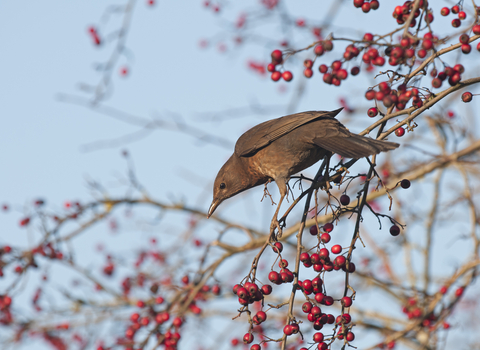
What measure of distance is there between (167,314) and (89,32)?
3.07 meters

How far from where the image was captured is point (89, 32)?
5.13 meters

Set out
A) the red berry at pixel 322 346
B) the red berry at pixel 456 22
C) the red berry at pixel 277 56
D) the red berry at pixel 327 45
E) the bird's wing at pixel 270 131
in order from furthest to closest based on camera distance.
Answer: the bird's wing at pixel 270 131 → the red berry at pixel 277 56 → the red berry at pixel 456 22 → the red berry at pixel 327 45 → the red berry at pixel 322 346

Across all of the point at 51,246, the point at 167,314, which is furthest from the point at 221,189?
the point at 51,246

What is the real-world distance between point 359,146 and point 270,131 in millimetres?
1080

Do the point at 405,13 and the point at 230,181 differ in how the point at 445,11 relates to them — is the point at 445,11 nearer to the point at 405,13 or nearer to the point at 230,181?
the point at 405,13

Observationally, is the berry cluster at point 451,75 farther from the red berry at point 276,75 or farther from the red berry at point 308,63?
the red berry at point 276,75

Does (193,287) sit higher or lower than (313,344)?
higher

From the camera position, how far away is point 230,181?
12.6 ft

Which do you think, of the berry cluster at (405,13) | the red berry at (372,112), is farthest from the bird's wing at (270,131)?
the berry cluster at (405,13)

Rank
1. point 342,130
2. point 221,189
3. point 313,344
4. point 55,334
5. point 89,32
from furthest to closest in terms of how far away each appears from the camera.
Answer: point 55,334 → point 89,32 → point 221,189 → point 342,130 → point 313,344

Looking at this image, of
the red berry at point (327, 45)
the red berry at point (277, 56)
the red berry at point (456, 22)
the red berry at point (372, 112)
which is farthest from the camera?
the red berry at point (277, 56)

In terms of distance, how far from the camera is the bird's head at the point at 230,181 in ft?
12.6

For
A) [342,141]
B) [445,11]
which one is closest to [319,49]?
[342,141]

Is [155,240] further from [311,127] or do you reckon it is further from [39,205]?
[311,127]
